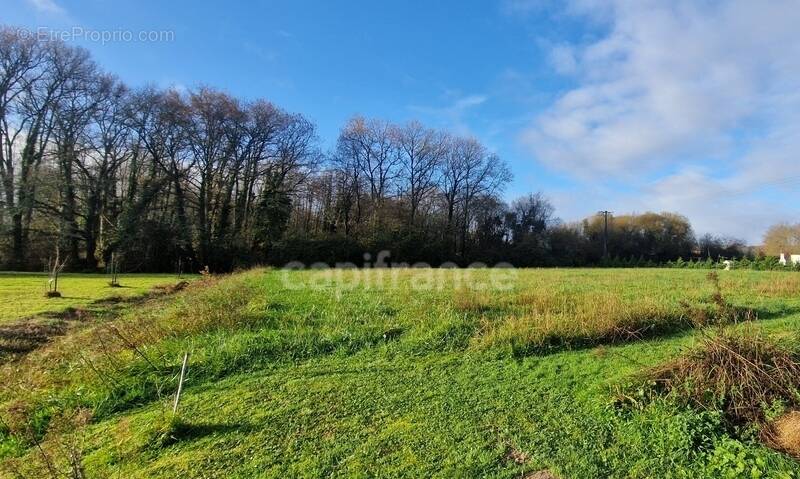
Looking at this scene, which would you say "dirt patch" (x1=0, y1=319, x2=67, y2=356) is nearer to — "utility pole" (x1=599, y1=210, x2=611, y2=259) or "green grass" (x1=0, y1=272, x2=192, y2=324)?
"green grass" (x1=0, y1=272, x2=192, y2=324)

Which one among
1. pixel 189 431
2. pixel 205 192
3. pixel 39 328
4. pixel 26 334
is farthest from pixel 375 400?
pixel 205 192

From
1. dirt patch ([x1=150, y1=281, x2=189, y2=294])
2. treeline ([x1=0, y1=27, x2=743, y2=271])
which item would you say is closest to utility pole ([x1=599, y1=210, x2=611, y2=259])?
treeline ([x1=0, y1=27, x2=743, y2=271])

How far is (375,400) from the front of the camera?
4.49m

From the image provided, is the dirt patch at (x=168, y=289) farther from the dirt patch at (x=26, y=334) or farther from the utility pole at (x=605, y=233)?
the utility pole at (x=605, y=233)

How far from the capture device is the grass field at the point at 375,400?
3.27 metres

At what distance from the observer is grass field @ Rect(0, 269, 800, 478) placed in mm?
3268

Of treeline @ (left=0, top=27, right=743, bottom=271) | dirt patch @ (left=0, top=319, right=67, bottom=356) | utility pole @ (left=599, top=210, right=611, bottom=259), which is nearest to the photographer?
dirt patch @ (left=0, top=319, right=67, bottom=356)

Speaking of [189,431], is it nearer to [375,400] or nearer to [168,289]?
[375,400]

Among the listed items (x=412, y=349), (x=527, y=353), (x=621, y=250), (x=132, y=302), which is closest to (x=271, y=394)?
(x=412, y=349)

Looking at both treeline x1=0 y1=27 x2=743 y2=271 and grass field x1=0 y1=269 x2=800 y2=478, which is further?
treeline x1=0 y1=27 x2=743 y2=271

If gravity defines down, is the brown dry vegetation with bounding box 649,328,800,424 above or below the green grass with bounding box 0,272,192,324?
above

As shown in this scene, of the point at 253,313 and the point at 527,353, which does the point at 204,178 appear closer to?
the point at 253,313

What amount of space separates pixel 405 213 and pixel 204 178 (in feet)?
58.3

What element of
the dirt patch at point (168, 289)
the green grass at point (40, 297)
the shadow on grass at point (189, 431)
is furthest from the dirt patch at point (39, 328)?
the shadow on grass at point (189, 431)
